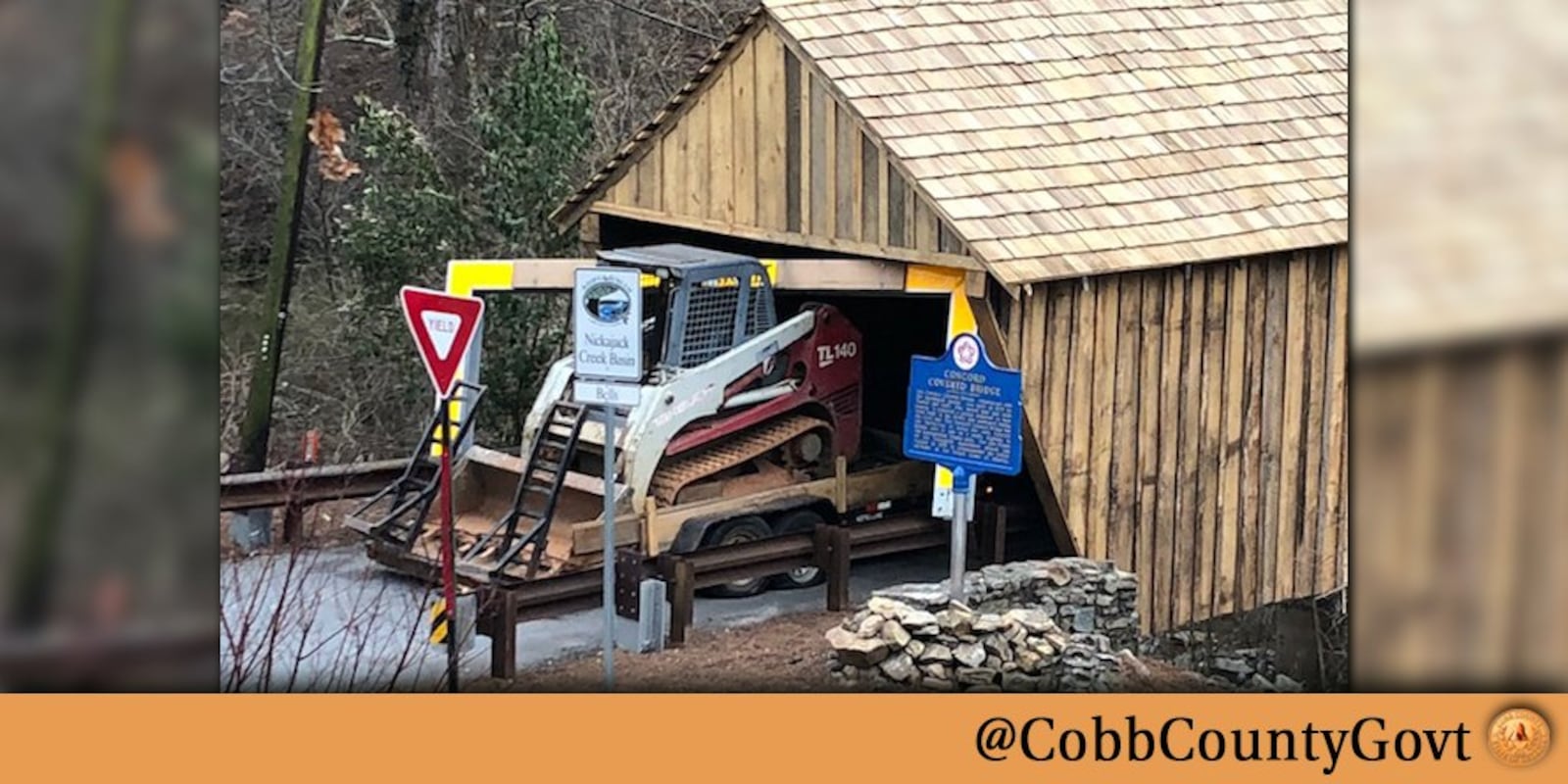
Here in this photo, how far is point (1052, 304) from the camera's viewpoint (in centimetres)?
1107

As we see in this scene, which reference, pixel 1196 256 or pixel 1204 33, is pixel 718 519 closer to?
pixel 1196 256

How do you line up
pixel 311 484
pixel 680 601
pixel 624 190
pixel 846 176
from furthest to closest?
pixel 624 190 → pixel 311 484 → pixel 846 176 → pixel 680 601

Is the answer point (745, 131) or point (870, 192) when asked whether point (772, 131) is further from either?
point (870, 192)

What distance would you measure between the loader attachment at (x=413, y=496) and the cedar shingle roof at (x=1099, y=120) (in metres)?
2.37

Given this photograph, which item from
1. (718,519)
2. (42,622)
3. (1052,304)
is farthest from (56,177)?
(718,519)

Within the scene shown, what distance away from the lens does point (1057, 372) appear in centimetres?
1121

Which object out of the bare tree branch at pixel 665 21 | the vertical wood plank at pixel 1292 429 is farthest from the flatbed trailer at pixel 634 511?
the bare tree branch at pixel 665 21

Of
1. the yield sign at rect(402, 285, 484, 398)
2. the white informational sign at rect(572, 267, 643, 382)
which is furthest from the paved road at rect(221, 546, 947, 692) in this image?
Result: the white informational sign at rect(572, 267, 643, 382)

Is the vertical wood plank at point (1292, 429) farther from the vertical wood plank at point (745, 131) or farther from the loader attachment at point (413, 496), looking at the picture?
the loader attachment at point (413, 496)

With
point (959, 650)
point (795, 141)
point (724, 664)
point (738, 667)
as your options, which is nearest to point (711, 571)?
point (724, 664)

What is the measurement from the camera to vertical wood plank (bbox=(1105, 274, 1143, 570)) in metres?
11.3

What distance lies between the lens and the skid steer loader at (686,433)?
1170 cm

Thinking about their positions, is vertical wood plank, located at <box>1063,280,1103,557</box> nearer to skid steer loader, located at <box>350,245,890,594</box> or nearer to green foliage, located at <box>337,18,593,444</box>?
skid steer loader, located at <box>350,245,890,594</box>

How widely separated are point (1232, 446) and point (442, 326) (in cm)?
580
